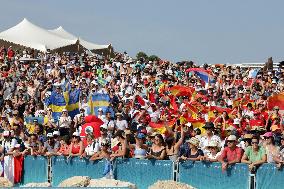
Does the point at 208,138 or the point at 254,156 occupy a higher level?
the point at 208,138

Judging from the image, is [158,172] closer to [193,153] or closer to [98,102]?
[193,153]

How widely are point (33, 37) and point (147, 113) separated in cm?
2204

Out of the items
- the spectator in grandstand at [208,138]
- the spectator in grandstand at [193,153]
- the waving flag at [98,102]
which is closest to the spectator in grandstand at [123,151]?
the spectator in grandstand at [193,153]

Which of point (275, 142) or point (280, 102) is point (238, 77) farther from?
point (275, 142)

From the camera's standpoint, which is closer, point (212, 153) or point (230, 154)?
point (230, 154)

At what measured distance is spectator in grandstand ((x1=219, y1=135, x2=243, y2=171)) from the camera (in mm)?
13117

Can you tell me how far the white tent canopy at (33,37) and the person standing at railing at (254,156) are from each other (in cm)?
2575

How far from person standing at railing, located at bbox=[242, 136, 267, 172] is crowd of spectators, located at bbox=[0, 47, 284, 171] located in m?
0.02

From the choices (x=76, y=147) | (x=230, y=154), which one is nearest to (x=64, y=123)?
(x=76, y=147)

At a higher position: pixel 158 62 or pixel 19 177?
pixel 158 62

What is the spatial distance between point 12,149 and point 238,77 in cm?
1254

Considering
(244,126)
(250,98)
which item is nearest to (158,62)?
(250,98)

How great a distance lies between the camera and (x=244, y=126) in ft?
57.7

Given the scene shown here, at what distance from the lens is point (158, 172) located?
1390 cm
